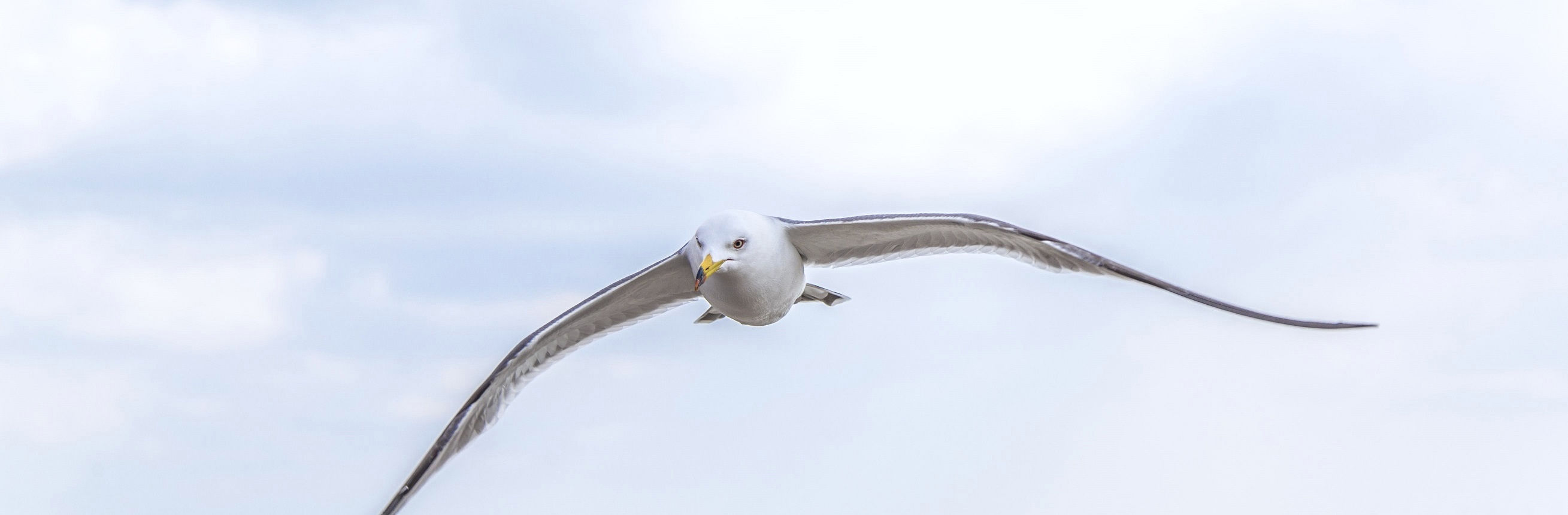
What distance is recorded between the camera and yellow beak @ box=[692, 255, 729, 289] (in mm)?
11344

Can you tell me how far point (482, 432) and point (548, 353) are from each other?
1238 mm

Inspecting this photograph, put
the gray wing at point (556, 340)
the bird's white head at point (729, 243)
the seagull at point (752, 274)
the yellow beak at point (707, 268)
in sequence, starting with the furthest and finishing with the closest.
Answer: the gray wing at point (556, 340) → the seagull at point (752, 274) → the bird's white head at point (729, 243) → the yellow beak at point (707, 268)

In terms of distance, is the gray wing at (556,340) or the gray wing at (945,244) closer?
the gray wing at (945,244)

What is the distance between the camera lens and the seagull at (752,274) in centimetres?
1190

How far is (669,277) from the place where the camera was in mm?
14203

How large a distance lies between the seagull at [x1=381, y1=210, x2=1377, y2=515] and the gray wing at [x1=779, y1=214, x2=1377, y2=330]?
0.01 metres

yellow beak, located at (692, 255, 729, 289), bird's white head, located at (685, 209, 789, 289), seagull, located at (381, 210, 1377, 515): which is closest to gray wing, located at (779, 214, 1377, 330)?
seagull, located at (381, 210, 1377, 515)

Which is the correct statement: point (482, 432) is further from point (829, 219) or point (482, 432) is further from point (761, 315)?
point (829, 219)

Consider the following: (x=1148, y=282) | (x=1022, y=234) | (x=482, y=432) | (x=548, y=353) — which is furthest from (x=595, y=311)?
(x=1148, y=282)

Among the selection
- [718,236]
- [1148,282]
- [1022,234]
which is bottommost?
[1148,282]

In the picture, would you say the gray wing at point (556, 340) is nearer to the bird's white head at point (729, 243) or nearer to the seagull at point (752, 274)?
the seagull at point (752, 274)

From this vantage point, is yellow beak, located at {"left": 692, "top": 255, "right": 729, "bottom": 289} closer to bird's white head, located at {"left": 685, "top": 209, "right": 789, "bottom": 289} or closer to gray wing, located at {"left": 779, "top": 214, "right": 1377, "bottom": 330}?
bird's white head, located at {"left": 685, "top": 209, "right": 789, "bottom": 289}

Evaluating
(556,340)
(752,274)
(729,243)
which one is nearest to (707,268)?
(729,243)

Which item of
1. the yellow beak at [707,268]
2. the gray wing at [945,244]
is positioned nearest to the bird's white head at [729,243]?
the yellow beak at [707,268]
